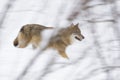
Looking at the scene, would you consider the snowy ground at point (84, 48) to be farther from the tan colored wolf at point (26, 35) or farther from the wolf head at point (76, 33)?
the wolf head at point (76, 33)

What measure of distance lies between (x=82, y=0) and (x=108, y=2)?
131mm

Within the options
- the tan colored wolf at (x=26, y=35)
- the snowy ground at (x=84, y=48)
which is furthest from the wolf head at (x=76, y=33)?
the snowy ground at (x=84, y=48)

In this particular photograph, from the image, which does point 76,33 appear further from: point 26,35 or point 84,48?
point 84,48

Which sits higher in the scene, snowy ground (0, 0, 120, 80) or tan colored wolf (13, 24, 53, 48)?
tan colored wolf (13, 24, 53, 48)

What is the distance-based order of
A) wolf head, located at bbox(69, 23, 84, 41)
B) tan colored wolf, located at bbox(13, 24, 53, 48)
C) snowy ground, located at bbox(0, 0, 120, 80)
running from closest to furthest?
snowy ground, located at bbox(0, 0, 120, 80) < tan colored wolf, located at bbox(13, 24, 53, 48) < wolf head, located at bbox(69, 23, 84, 41)

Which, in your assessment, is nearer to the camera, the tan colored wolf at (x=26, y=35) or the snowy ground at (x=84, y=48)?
the snowy ground at (x=84, y=48)

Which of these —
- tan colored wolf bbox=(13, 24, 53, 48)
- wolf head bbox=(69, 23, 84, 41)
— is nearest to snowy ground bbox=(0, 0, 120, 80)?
tan colored wolf bbox=(13, 24, 53, 48)

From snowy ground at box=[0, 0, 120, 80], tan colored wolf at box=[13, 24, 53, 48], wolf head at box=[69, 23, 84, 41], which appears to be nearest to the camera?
snowy ground at box=[0, 0, 120, 80]

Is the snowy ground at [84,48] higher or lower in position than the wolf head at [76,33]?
lower

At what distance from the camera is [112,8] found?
2.21m

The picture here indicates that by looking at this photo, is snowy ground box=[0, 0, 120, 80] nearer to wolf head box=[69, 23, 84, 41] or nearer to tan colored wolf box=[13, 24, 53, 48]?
tan colored wolf box=[13, 24, 53, 48]

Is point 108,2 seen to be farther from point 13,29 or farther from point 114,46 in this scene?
point 13,29

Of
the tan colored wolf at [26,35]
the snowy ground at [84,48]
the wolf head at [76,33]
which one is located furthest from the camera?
the wolf head at [76,33]

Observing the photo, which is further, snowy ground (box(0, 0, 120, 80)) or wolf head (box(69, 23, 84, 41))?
wolf head (box(69, 23, 84, 41))
